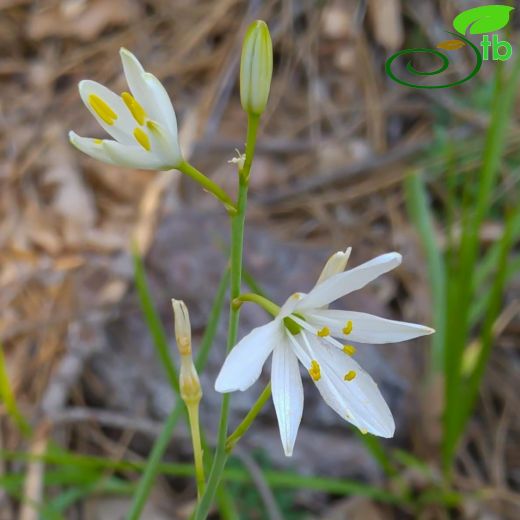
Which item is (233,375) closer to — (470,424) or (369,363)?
(369,363)

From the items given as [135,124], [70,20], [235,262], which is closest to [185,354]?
[235,262]

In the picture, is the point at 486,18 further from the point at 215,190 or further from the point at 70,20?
the point at 70,20

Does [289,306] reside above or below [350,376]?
above

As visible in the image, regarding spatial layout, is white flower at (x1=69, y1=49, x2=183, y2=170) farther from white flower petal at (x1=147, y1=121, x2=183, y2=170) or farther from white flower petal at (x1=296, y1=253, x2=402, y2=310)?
white flower petal at (x1=296, y1=253, x2=402, y2=310)

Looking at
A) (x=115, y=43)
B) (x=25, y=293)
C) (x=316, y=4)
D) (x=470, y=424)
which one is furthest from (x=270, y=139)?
(x=470, y=424)

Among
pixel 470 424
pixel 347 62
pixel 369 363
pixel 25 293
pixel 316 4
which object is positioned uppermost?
pixel 316 4

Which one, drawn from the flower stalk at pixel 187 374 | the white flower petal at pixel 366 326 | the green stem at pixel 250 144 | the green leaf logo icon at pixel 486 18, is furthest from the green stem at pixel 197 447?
the green leaf logo icon at pixel 486 18
